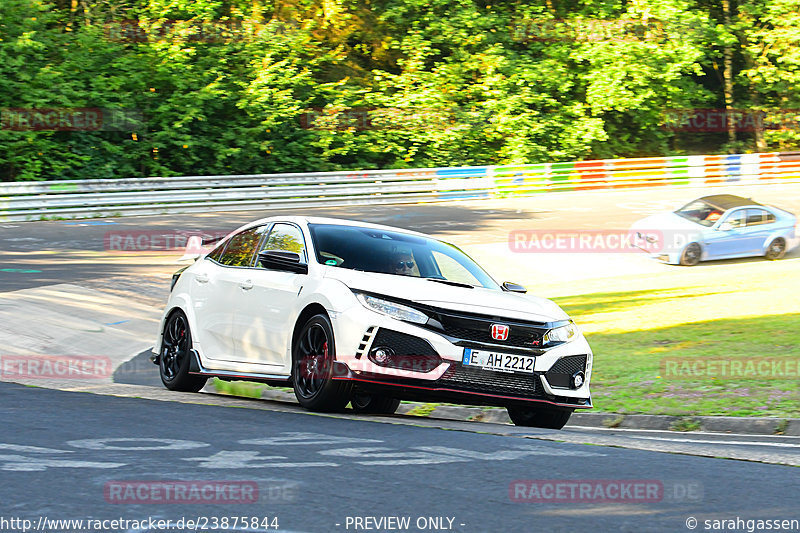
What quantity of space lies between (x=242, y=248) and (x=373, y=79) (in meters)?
33.0

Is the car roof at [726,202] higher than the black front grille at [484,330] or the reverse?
the reverse

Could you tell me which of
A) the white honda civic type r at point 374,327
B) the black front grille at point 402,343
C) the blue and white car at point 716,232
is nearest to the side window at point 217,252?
the white honda civic type r at point 374,327

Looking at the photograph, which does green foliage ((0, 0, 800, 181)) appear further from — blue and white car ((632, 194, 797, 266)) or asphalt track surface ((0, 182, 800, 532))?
asphalt track surface ((0, 182, 800, 532))

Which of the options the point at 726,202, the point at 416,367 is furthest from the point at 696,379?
the point at 726,202

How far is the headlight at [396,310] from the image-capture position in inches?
305

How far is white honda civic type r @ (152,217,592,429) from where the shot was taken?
7.71 metres

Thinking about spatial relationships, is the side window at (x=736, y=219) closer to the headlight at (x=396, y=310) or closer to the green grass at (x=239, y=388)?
the green grass at (x=239, y=388)

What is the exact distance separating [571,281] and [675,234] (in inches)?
144

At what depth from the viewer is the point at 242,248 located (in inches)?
382

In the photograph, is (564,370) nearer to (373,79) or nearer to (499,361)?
(499,361)

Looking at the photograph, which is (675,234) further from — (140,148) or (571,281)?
(140,148)

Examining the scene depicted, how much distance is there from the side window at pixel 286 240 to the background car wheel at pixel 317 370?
0.86 m

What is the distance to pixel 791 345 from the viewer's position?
13438 mm

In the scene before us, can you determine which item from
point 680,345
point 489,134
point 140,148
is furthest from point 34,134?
point 680,345
